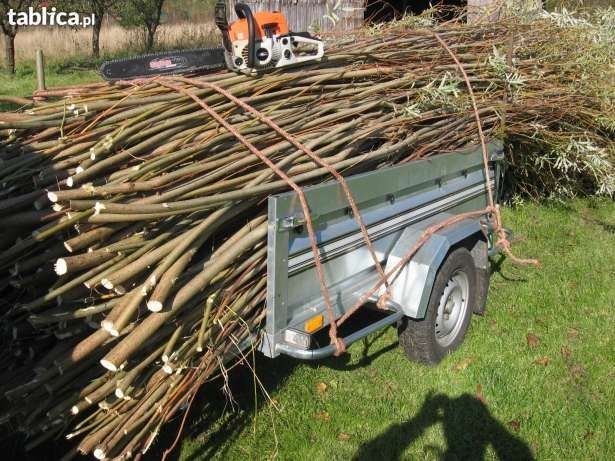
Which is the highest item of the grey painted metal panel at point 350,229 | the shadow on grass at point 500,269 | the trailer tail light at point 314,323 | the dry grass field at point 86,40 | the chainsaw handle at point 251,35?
the dry grass field at point 86,40

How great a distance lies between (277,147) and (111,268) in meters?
0.95

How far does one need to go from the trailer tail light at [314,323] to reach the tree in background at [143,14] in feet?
55.4

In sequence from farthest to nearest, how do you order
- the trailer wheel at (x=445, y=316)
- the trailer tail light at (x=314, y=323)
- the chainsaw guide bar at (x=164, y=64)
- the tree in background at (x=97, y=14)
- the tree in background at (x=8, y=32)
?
the tree in background at (x=97, y=14) < the tree in background at (x=8, y=32) < the trailer wheel at (x=445, y=316) < the chainsaw guide bar at (x=164, y=64) < the trailer tail light at (x=314, y=323)

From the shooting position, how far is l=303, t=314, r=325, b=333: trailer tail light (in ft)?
9.27

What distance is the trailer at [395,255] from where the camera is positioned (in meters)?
2.69

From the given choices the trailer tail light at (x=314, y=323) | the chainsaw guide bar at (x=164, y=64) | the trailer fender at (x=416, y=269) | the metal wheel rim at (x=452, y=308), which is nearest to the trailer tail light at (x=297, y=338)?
the trailer tail light at (x=314, y=323)

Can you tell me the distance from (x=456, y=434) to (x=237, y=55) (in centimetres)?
237

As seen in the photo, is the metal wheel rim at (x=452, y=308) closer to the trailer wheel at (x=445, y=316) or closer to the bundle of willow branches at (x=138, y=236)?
the trailer wheel at (x=445, y=316)

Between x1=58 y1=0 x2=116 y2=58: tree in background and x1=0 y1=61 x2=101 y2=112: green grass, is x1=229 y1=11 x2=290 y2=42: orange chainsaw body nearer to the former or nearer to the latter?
x1=0 y1=61 x2=101 y2=112: green grass

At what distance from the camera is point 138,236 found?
7.85 feet

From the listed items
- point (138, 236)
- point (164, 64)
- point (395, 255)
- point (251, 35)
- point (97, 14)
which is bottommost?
point (395, 255)

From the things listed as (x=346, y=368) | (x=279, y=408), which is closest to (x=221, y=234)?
(x=279, y=408)

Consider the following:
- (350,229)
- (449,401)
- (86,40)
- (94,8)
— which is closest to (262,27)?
(350,229)

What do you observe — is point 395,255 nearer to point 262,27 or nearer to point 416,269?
point 416,269
